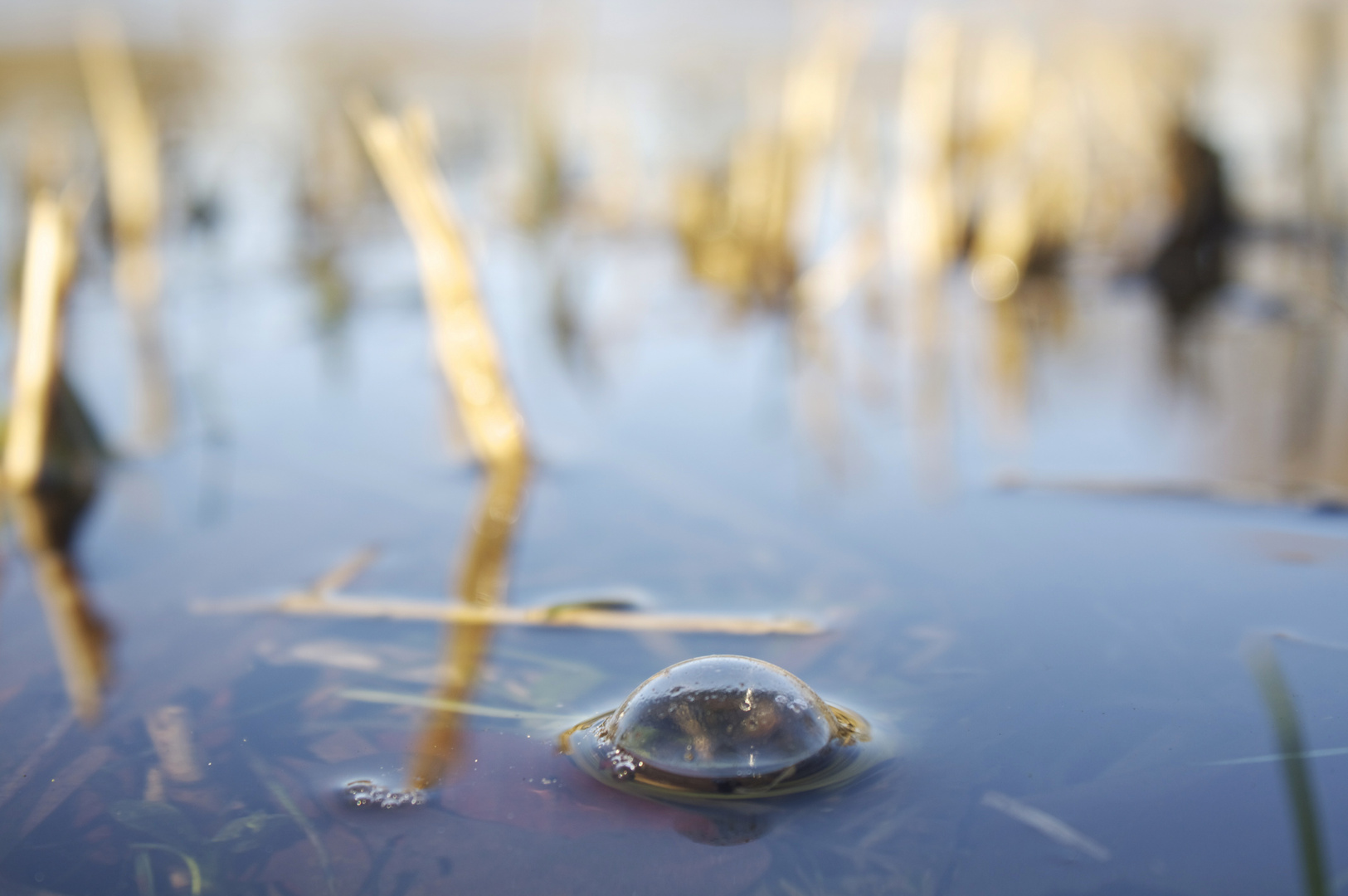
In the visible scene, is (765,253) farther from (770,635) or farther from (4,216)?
(4,216)

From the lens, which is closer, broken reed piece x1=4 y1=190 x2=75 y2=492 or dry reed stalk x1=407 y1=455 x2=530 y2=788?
dry reed stalk x1=407 y1=455 x2=530 y2=788

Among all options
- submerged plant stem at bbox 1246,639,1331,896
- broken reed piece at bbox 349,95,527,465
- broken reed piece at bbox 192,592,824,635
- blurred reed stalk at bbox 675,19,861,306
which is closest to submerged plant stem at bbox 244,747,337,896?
broken reed piece at bbox 192,592,824,635

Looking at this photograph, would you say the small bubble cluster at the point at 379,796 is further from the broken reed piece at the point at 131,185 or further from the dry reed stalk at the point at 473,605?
the broken reed piece at the point at 131,185

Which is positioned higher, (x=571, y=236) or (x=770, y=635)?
(x=571, y=236)

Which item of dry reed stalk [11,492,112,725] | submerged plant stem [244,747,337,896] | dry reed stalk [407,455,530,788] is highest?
dry reed stalk [11,492,112,725]

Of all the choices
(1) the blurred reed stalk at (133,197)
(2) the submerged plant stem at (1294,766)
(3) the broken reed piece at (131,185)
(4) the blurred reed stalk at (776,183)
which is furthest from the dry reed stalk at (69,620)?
(4) the blurred reed stalk at (776,183)

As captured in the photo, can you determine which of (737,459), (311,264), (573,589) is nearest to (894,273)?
(737,459)

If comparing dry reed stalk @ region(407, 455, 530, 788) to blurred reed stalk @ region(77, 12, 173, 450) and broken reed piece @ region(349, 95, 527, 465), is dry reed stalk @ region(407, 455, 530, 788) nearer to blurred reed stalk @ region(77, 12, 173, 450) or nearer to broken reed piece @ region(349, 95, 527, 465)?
broken reed piece @ region(349, 95, 527, 465)
